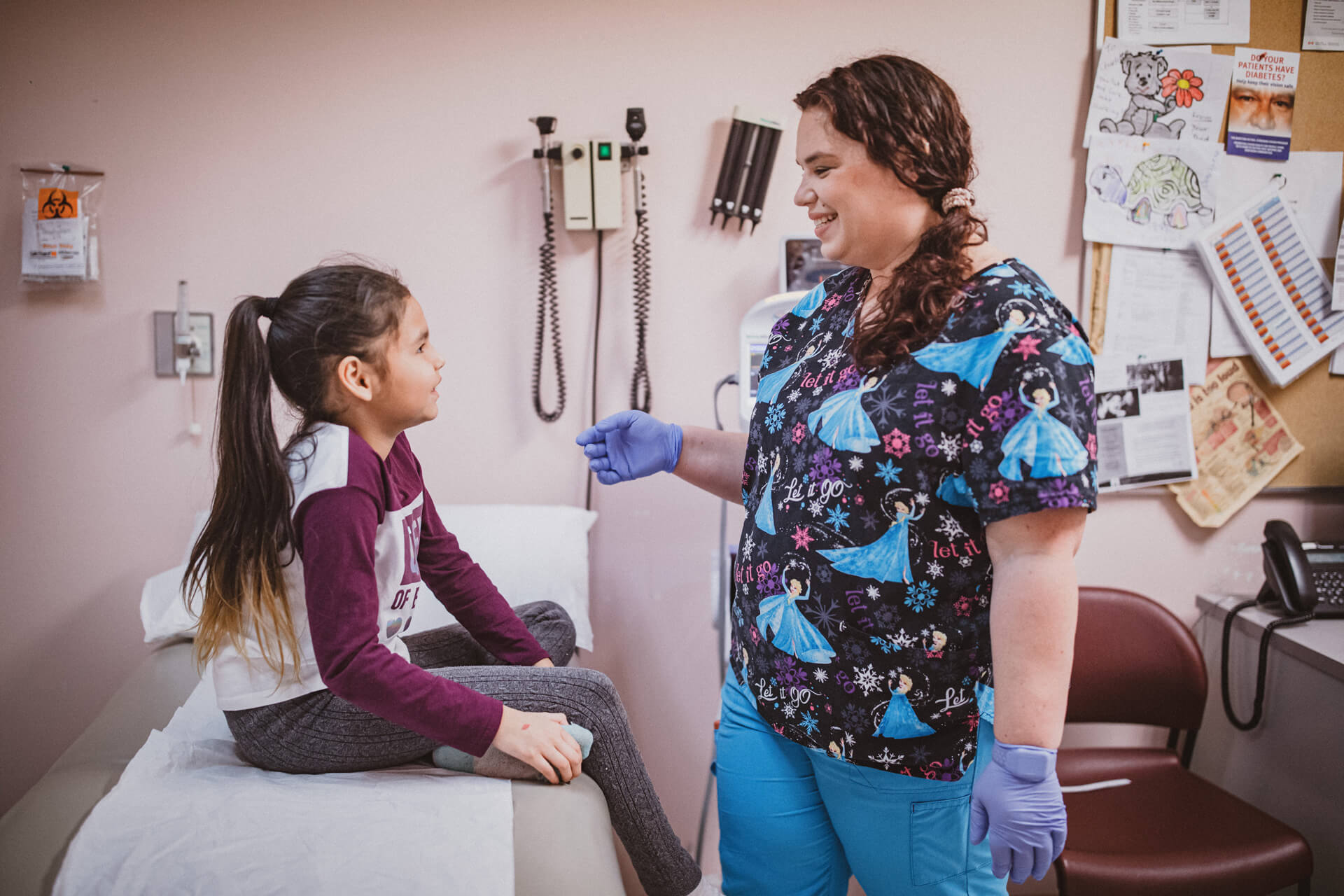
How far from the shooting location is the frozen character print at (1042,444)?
2.70ft

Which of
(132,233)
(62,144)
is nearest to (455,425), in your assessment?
(132,233)

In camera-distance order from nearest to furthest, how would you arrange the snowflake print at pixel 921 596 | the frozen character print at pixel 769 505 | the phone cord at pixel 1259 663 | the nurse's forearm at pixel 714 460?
the snowflake print at pixel 921 596 < the frozen character print at pixel 769 505 < the nurse's forearm at pixel 714 460 < the phone cord at pixel 1259 663

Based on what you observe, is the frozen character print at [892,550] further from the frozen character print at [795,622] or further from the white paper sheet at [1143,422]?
the white paper sheet at [1143,422]

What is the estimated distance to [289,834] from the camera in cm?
97

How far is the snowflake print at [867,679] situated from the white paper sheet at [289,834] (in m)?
0.45

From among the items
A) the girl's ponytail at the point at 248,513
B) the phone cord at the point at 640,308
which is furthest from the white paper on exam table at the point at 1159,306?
the girl's ponytail at the point at 248,513

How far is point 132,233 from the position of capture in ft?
5.86

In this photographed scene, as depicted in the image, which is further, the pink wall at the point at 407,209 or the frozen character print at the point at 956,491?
the pink wall at the point at 407,209

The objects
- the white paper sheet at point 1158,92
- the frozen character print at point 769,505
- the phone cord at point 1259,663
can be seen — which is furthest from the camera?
the white paper sheet at point 1158,92

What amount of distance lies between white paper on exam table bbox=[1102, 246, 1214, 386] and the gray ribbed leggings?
1.42m

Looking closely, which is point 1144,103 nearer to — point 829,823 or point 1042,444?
point 1042,444

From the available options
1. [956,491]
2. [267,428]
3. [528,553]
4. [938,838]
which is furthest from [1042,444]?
[528,553]

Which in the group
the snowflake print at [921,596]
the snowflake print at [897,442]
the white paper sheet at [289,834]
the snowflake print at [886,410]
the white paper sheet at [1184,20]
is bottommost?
the white paper sheet at [289,834]

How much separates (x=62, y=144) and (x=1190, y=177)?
2431 mm
